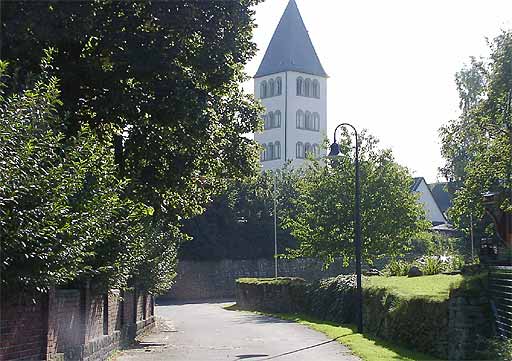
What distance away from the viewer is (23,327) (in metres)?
10.2

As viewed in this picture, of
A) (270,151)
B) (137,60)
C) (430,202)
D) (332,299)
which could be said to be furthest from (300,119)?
(137,60)

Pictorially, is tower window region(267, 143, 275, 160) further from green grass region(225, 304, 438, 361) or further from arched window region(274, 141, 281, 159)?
green grass region(225, 304, 438, 361)

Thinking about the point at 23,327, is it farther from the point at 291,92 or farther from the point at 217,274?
the point at 291,92

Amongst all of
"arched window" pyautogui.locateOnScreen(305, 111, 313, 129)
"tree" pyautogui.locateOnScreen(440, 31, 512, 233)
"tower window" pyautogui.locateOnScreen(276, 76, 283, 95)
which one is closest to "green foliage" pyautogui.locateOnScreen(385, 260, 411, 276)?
"tree" pyautogui.locateOnScreen(440, 31, 512, 233)

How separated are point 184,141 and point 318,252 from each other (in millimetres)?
24009

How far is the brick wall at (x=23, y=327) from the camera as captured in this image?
9.58 m

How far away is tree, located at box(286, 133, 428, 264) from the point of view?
1597 inches

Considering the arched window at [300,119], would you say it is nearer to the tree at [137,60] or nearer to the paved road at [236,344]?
the paved road at [236,344]

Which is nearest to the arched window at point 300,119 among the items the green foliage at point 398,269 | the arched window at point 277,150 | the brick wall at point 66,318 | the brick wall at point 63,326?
the arched window at point 277,150

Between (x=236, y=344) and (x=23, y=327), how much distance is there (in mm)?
11530

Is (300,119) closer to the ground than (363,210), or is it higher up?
higher up

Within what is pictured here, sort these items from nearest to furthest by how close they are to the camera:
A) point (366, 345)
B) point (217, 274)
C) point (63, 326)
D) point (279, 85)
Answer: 1. point (63, 326)
2. point (366, 345)
3. point (217, 274)
4. point (279, 85)

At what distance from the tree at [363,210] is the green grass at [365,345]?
1156cm

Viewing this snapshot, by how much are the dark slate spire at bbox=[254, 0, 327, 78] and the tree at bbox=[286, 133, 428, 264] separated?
5494 centimetres
